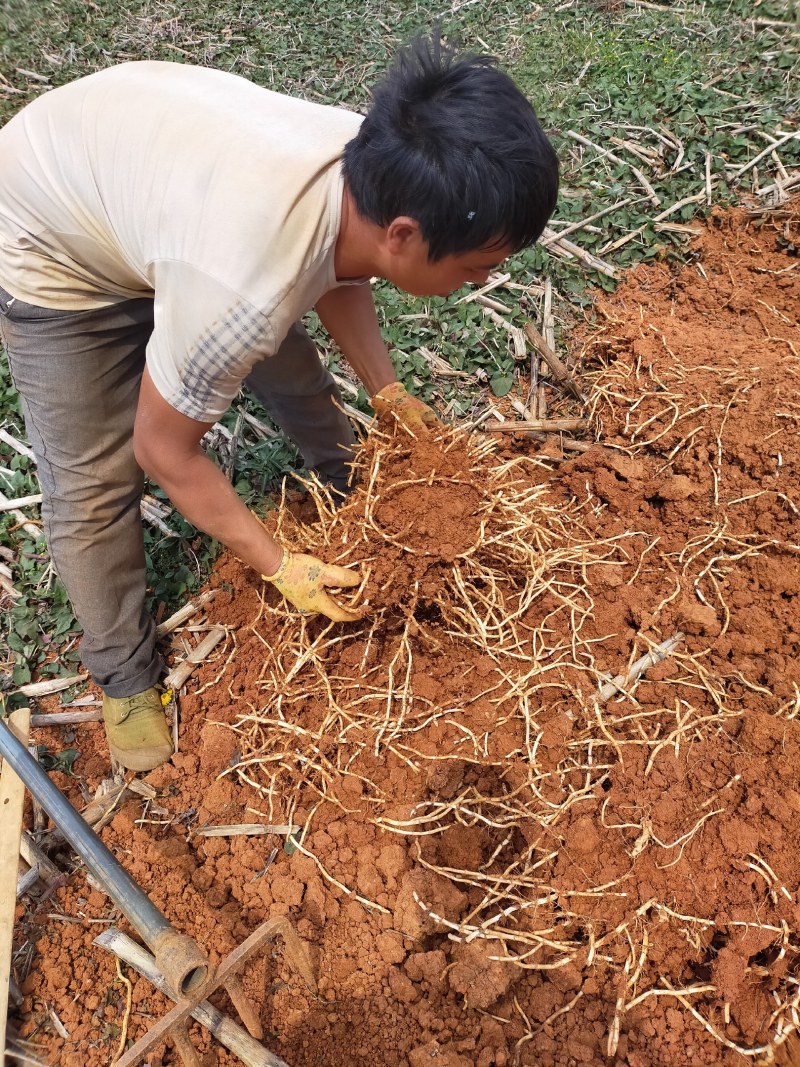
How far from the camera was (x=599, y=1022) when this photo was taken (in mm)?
1697

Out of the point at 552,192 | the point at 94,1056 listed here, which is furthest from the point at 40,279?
the point at 94,1056

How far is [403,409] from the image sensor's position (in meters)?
2.48

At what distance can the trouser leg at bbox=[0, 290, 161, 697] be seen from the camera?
211 cm

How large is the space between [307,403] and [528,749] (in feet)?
4.97

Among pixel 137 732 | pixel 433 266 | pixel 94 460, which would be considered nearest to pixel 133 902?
pixel 137 732

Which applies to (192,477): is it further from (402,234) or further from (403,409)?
(403,409)

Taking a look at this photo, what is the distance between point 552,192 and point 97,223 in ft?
3.72

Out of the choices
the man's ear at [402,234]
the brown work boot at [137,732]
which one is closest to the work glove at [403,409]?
the man's ear at [402,234]

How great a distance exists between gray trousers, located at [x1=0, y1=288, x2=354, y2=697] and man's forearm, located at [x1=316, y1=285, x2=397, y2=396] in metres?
0.19

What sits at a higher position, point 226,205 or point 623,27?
point 226,205

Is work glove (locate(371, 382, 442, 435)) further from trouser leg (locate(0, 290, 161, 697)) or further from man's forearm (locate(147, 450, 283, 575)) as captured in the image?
trouser leg (locate(0, 290, 161, 697))

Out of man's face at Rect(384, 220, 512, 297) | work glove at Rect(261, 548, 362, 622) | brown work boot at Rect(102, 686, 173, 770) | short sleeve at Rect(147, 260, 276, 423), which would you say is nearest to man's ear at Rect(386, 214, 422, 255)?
man's face at Rect(384, 220, 512, 297)

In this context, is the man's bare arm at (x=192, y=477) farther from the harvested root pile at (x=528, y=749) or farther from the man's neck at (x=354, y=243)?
the man's neck at (x=354, y=243)

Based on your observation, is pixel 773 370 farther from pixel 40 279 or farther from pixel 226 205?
pixel 40 279
